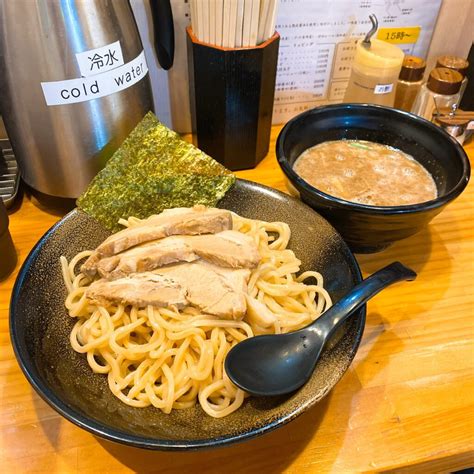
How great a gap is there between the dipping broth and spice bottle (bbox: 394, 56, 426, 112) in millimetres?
404

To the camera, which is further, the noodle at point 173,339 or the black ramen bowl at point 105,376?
the noodle at point 173,339

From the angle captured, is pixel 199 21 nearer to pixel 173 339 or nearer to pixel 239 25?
pixel 239 25

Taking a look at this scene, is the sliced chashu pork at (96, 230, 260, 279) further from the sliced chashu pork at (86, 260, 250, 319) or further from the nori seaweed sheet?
the nori seaweed sheet

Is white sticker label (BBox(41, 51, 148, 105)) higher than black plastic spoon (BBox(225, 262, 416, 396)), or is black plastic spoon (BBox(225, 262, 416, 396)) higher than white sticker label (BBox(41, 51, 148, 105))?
white sticker label (BBox(41, 51, 148, 105))

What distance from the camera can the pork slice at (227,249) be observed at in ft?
3.30

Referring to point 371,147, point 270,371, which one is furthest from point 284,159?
point 270,371

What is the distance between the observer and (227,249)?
103cm

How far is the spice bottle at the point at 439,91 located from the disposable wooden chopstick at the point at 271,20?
0.61 meters

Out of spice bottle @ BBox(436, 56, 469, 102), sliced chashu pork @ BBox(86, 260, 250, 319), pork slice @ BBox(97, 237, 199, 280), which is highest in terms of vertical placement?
spice bottle @ BBox(436, 56, 469, 102)

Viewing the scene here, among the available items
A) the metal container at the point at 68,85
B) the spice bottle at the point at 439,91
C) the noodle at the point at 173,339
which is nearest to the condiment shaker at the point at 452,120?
the spice bottle at the point at 439,91

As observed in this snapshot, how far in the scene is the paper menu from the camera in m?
1.49

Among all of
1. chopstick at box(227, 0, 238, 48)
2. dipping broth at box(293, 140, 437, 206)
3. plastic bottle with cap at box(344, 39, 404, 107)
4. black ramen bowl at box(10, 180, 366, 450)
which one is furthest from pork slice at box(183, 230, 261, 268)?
plastic bottle with cap at box(344, 39, 404, 107)

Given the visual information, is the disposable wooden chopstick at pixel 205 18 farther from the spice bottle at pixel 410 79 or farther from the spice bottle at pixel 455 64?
the spice bottle at pixel 455 64

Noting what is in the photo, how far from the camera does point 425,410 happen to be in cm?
94
